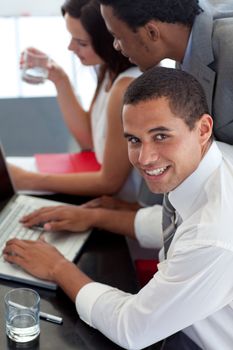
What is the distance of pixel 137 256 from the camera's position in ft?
5.63

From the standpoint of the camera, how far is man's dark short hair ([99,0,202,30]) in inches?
50.8

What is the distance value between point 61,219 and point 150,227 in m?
0.20

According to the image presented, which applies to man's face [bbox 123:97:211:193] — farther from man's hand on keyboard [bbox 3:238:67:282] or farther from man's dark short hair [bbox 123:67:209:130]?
man's hand on keyboard [bbox 3:238:67:282]

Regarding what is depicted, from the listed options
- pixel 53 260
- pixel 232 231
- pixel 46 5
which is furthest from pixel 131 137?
pixel 46 5

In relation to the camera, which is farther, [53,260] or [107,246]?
[107,246]

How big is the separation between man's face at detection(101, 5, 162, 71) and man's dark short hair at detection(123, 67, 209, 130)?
289mm

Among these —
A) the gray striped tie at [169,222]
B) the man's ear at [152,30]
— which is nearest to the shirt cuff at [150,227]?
the gray striped tie at [169,222]

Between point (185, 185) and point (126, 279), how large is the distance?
30cm

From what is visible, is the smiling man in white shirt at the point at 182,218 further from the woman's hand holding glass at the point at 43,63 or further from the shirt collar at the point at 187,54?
the woman's hand holding glass at the point at 43,63

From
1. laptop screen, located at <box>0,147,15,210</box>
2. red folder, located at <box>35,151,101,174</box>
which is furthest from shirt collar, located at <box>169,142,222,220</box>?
red folder, located at <box>35,151,101,174</box>

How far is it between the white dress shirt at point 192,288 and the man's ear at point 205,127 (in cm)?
3

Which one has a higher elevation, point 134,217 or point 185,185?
point 185,185

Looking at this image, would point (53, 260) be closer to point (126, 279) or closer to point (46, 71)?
point (126, 279)

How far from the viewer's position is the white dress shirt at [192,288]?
38.5 inches
